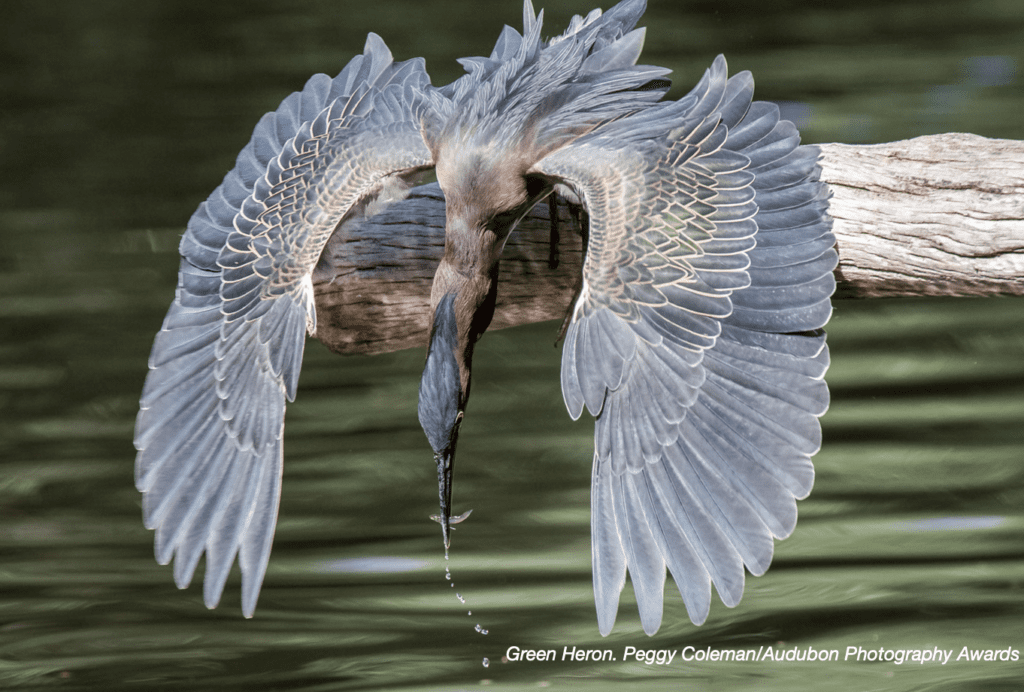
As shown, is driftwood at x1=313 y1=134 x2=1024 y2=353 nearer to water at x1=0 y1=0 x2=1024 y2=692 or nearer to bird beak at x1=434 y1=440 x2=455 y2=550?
bird beak at x1=434 y1=440 x2=455 y2=550

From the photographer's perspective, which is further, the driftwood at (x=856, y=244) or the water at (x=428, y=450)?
the water at (x=428, y=450)

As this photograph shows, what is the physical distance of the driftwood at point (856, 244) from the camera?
312 centimetres

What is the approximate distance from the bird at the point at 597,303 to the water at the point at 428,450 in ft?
4.11

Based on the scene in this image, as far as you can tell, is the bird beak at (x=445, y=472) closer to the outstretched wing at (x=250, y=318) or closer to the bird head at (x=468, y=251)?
the bird head at (x=468, y=251)

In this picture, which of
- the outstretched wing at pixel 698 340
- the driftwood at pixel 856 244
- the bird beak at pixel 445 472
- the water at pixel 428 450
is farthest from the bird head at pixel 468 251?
the water at pixel 428 450

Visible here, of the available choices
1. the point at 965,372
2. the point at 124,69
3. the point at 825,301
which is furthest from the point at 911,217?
the point at 124,69

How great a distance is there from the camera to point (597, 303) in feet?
9.00

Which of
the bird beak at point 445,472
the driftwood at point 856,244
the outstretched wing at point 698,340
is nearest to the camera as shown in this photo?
the outstretched wing at point 698,340

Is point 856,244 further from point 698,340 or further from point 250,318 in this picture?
point 250,318

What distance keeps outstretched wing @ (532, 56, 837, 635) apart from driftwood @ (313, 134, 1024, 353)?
0.33 metres

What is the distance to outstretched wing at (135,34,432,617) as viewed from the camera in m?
2.76

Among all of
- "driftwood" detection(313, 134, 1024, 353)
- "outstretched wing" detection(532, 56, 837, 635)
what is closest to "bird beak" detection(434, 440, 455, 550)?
"outstretched wing" detection(532, 56, 837, 635)

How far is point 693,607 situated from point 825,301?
753 millimetres

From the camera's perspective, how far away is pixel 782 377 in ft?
8.61
